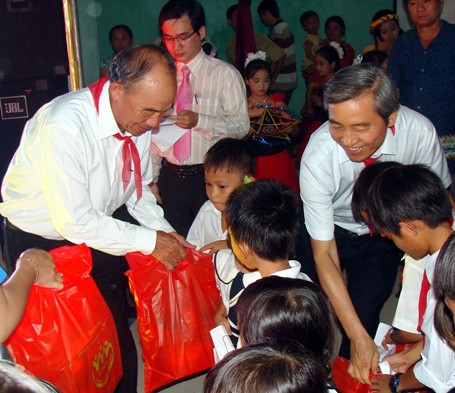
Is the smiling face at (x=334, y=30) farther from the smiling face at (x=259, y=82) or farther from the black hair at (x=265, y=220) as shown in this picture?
the black hair at (x=265, y=220)

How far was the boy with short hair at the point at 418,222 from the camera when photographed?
1.81 meters

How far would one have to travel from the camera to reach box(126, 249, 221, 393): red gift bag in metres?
2.35

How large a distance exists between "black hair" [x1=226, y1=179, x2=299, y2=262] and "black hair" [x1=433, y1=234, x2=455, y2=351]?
0.54 meters

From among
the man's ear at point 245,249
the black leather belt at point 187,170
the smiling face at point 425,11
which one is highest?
the smiling face at point 425,11

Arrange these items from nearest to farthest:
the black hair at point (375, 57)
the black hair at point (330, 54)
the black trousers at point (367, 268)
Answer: the black trousers at point (367, 268)
the black hair at point (375, 57)
the black hair at point (330, 54)

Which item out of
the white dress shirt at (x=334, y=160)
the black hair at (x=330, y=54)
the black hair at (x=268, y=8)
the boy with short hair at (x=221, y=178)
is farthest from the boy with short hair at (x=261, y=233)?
the black hair at (x=268, y=8)

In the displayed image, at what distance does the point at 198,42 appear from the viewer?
328cm

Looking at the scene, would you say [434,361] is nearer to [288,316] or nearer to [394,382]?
[394,382]

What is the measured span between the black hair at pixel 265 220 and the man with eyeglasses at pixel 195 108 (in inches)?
44.6

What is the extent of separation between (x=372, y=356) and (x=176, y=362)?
0.79 metres

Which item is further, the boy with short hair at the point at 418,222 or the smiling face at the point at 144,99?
the smiling face at the point at 144,99

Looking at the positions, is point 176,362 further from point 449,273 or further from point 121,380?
point 449,273

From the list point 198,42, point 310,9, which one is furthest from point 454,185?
point 310,9

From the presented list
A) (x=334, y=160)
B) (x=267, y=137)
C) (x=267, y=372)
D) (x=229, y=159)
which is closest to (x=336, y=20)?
(x=267, y=137)
